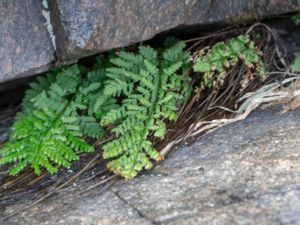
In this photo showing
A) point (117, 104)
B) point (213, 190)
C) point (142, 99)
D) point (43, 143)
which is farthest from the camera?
point (117, 104)

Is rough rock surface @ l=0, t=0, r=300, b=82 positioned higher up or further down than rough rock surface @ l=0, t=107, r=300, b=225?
higher up

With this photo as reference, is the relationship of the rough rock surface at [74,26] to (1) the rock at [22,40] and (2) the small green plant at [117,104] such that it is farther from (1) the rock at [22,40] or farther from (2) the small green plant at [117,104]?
(2) the small green plant at [117,104]

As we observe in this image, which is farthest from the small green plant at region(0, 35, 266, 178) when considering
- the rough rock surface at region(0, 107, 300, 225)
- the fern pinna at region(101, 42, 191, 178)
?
the rough rock surface at region(0, 107, 300, 225)

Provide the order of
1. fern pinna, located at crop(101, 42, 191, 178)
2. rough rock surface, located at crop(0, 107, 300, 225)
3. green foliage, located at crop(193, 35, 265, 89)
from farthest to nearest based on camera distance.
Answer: green foliage, located at crop(193, 35, 265, 89) < fern pinna, located at crop(101, 42, 191, 178) < rough rock surface, located at crop(0, 107, 300, 225)

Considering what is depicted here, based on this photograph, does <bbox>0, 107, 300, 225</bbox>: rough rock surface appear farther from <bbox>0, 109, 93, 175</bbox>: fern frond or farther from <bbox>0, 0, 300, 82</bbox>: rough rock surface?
<bbox>0, 0, 300, 82</bbox>: rough rock surface

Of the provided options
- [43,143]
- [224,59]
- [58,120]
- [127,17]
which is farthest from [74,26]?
[224,59]

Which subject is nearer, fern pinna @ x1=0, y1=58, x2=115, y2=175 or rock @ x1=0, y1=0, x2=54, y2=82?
fern pinna @ x1=0, y1=58, x2=115, y2=175

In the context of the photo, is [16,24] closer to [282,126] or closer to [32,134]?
[32,134]

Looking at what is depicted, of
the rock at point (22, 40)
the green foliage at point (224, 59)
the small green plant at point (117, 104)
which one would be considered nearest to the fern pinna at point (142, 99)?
the small green plant at point (117, 104)

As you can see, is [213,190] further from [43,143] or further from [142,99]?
[43,143]
